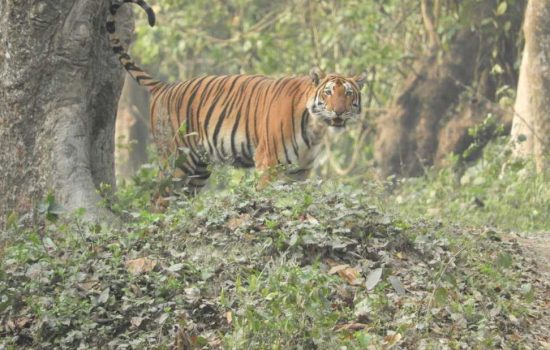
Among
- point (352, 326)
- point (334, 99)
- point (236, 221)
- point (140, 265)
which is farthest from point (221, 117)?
point (352, 326)

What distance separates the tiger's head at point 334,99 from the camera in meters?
9.27

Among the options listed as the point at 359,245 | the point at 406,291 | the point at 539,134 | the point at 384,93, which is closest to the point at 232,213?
the point at 359,245

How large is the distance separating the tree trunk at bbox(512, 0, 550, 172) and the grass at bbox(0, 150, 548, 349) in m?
4.51

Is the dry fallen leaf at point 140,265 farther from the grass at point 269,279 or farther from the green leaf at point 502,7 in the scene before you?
the green leaf at point 502,7

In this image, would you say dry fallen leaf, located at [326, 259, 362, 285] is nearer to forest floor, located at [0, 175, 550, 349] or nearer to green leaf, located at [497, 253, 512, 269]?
forest floor, located at [0, 175, 550, 349]

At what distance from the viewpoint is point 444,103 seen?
564 inches

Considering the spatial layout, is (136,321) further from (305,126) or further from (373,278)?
(305,126)

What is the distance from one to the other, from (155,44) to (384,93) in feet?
11.2

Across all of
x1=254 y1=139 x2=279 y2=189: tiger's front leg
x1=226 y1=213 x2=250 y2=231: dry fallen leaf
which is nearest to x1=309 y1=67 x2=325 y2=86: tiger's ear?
x1=254 y1=139 x2=279 y2=189: tiger's front leg

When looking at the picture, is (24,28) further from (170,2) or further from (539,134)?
(170,2)

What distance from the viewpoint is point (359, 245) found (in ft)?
21.5

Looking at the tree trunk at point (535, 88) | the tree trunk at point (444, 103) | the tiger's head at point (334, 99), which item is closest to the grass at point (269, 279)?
the tiger's head at point (334, 99)

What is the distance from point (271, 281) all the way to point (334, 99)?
12.6 ft

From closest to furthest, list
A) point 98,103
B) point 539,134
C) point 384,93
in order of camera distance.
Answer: point 98,103
point 539,134
point 384,93
